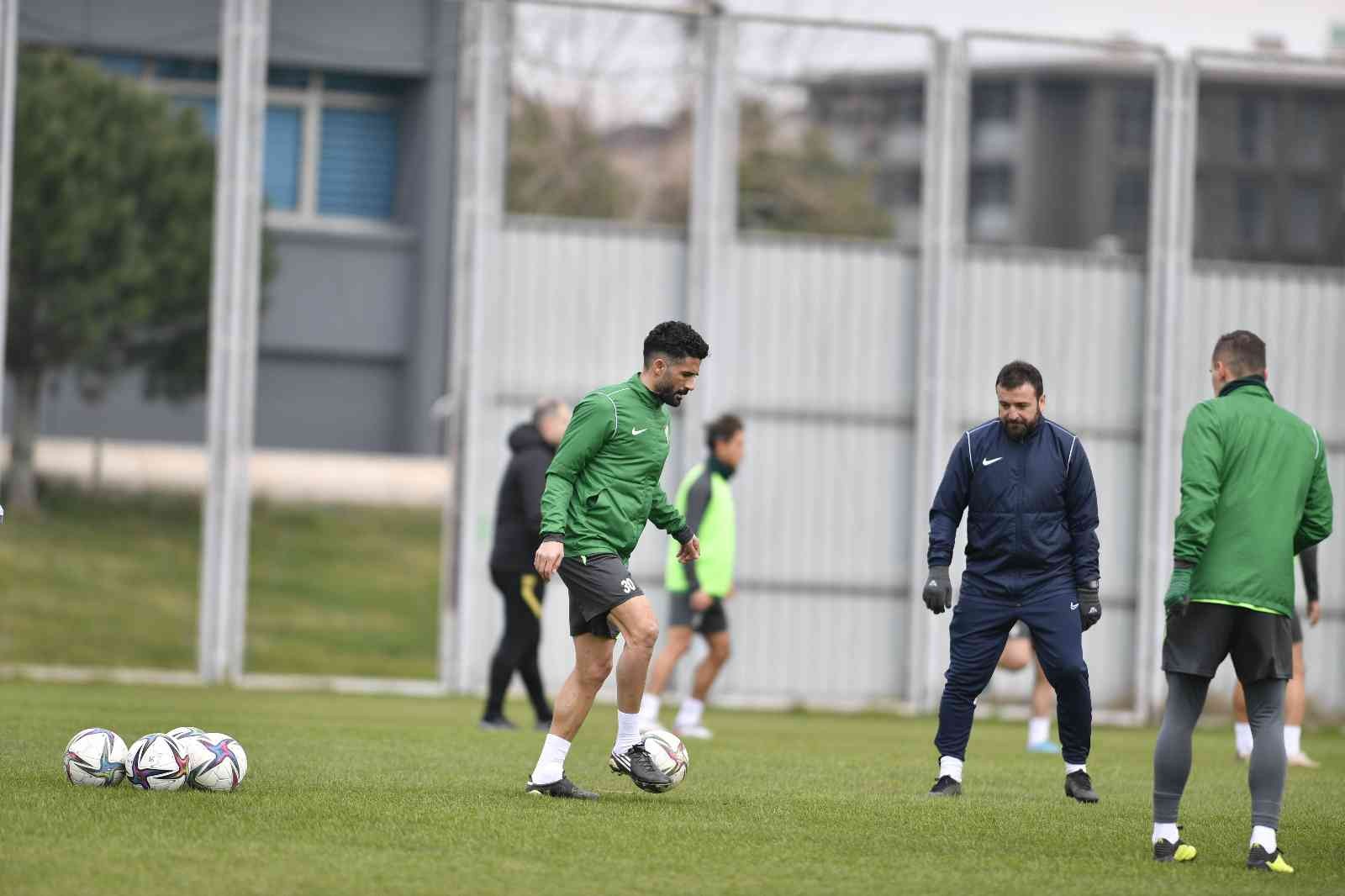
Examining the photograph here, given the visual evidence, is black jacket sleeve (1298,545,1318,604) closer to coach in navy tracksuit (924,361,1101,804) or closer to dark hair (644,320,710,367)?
coach in navy tracksuit (924,361,1101,804)

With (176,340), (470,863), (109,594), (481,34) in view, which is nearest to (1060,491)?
(470,863)

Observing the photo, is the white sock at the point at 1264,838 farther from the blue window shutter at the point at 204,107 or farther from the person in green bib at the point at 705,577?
the blue window shutter at the point at 204,107

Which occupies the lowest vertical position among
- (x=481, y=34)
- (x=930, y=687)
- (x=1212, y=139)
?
(x=930, y=687)

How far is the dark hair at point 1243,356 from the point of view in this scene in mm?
7125

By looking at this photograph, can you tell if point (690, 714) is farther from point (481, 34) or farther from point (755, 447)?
point (481, 34)

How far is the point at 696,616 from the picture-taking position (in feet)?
43.2

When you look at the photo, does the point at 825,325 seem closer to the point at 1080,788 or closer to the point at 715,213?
the point at 715,213

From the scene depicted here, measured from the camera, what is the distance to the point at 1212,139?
211ft

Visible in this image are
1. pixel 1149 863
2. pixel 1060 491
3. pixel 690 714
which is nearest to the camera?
pixel 1149 863

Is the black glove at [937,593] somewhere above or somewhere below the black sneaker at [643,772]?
above

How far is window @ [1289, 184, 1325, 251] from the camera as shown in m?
31.8

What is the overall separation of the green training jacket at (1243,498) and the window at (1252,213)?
30478mm

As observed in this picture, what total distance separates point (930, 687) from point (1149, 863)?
1209cm

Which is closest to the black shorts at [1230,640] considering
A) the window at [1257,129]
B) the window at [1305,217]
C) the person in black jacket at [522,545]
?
the person in black jacket at [522,545]
